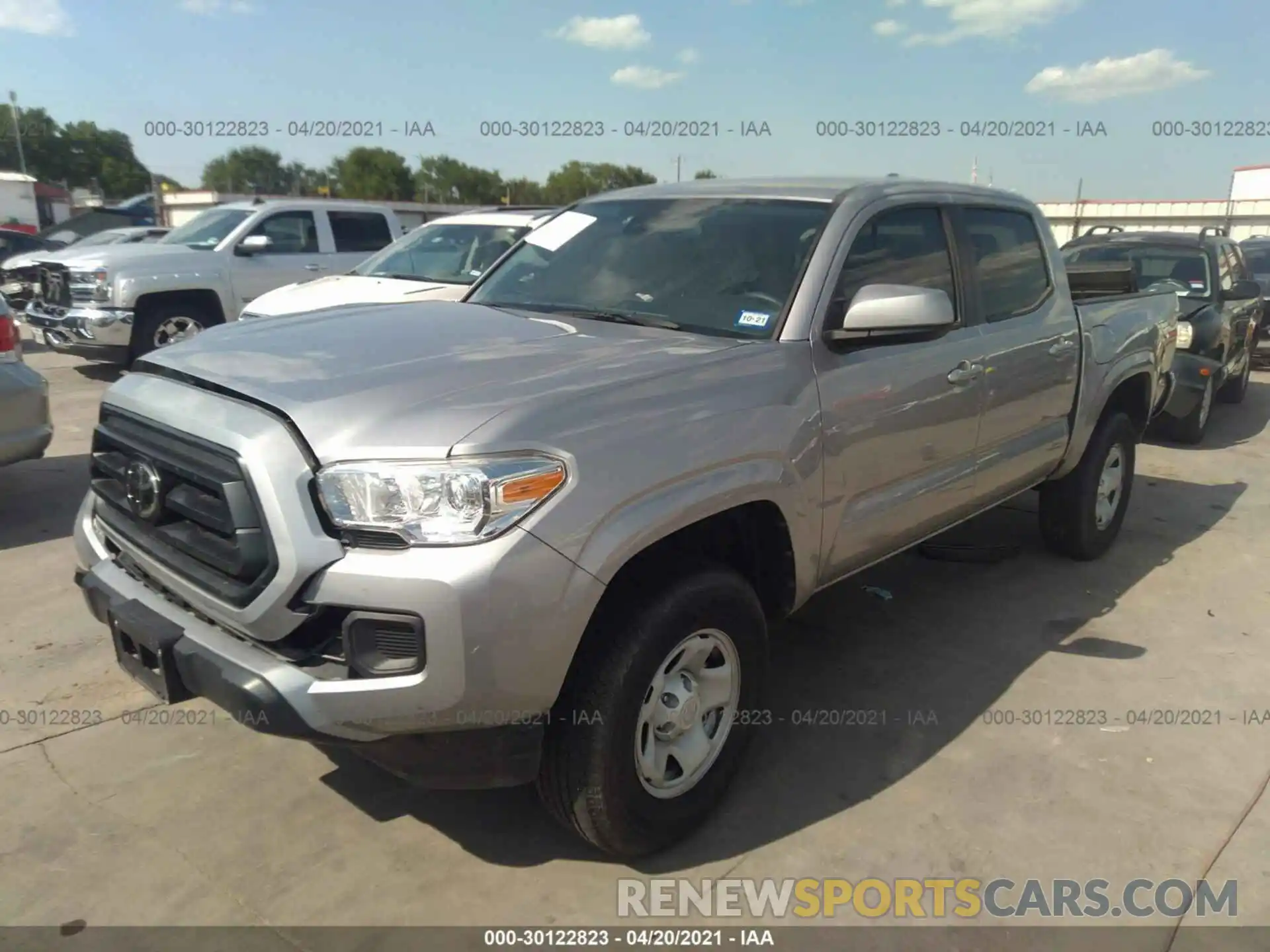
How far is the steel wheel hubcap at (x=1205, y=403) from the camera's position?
7996 millimetres

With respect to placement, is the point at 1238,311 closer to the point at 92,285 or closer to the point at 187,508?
the point at 187,508

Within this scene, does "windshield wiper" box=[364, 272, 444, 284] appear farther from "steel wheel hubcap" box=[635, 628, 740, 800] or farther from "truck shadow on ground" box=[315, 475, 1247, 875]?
"steel wheel hubcap" box=[635, 628, 740, 800]

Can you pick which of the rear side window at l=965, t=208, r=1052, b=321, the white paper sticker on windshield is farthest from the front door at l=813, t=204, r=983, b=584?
the white paper sticker on windshield

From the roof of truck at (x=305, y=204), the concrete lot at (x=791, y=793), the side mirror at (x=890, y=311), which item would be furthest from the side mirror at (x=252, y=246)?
the side mirror at (x=890, y=311)

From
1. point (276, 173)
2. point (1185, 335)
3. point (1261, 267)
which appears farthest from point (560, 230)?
point (276, 173)

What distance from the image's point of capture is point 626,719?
2480 millimetres

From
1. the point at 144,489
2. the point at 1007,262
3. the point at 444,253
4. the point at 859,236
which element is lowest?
the point at 144,489

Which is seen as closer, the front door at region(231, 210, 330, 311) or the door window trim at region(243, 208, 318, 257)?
the front door at region(231, 210, 330, 311)

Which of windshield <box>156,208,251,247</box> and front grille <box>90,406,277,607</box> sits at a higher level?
windshield <box>156,208,251,247</box>

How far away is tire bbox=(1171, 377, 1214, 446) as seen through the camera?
8.02 metres

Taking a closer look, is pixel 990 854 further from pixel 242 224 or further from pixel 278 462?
pixel 242 224

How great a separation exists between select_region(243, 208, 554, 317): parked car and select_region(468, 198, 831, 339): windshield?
3700mm

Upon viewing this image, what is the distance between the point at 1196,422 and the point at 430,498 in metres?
8.04

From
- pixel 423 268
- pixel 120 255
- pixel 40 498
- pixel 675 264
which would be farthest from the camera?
pixel 120 255
